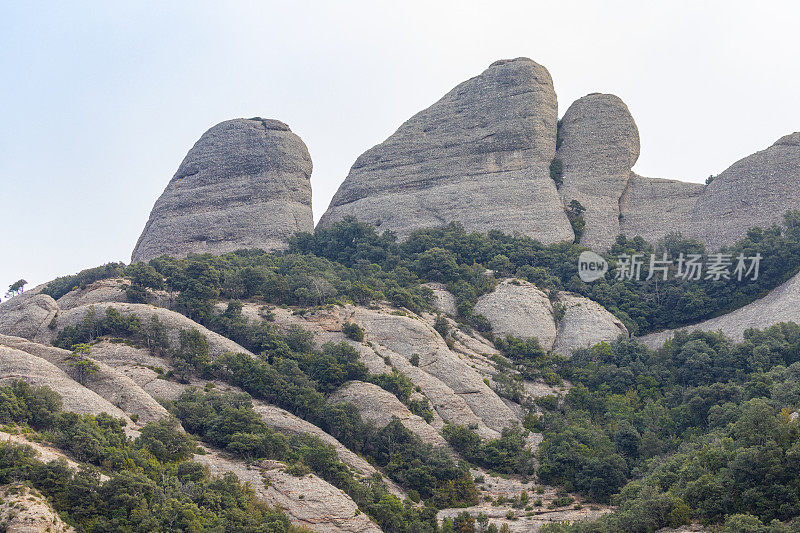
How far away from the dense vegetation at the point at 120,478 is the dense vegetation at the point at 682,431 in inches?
645

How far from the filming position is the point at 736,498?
1630 inches

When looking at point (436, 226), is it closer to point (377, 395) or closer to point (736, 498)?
point (377, 395)

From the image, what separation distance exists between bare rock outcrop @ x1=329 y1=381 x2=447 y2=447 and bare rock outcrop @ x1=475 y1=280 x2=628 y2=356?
15719 mm

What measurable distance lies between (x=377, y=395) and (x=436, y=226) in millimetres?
34563

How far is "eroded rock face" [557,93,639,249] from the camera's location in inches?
3492

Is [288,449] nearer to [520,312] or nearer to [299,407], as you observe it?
[299,407]

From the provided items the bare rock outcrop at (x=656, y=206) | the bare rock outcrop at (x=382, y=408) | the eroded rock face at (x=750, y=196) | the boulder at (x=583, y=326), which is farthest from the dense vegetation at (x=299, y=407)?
the eroded rock face at (x=750, y=196)

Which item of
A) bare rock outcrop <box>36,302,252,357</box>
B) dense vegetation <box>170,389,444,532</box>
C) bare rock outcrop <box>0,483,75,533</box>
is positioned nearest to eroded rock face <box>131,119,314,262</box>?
bare rock outcrop <box>36,302,252,357</box>

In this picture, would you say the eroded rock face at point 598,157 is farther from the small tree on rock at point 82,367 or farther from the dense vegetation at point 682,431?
the small tree on rock at point 82,367

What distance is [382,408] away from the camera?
2231 inches

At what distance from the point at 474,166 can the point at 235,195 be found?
79.0 ft

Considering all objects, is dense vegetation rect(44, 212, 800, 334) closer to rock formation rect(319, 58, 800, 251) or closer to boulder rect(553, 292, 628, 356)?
boulder rect(553, 292, 628, 356)

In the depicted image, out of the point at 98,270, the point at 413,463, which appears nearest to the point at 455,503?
the point at 413,463

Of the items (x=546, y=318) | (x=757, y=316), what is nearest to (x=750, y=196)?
(x=757, y=316)
